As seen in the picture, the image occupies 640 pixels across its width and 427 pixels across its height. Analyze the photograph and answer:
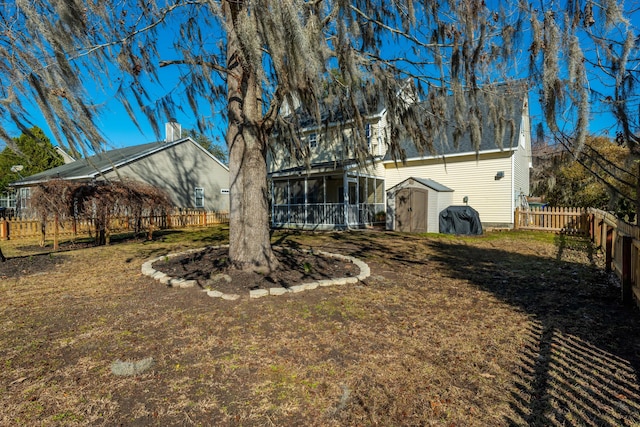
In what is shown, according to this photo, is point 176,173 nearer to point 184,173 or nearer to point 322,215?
point 184,173

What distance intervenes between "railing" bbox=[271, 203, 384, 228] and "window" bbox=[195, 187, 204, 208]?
6997mm

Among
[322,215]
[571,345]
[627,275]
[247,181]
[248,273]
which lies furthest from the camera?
[322,215]

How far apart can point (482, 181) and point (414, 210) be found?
3.59 metres

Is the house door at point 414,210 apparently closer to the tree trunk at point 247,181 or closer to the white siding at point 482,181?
the white siding at point 482,181

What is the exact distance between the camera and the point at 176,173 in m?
20.2

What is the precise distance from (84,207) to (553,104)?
424 inches

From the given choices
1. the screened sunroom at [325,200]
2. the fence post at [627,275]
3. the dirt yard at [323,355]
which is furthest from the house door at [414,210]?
the fence post at [627,275]

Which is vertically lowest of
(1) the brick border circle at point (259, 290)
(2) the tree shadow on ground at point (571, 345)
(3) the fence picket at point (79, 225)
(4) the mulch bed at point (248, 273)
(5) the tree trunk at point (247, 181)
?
(2) the tree shadow on ground at point (571, 345)

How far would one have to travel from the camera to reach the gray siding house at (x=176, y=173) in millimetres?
17984

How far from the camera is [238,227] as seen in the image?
207 inches

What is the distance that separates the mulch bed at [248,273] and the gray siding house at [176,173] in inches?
511

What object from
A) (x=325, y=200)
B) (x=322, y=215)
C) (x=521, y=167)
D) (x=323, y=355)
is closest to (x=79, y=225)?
(x=322, y=215)

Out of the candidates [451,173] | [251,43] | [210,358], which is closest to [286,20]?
[251,43]

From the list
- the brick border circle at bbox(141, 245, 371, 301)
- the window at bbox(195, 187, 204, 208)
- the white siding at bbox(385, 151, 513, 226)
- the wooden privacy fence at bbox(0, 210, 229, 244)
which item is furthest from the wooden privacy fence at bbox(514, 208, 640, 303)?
the window at bbox(195, 187, 204, 208)
